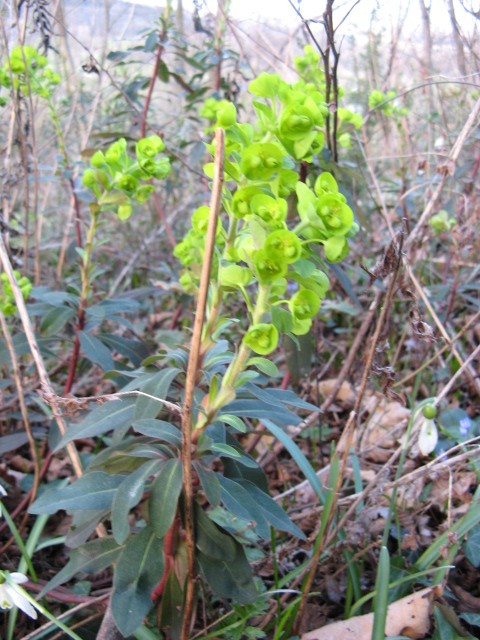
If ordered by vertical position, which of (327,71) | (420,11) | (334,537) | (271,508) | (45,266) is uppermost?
(420,11)

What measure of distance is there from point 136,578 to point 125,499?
177 mm

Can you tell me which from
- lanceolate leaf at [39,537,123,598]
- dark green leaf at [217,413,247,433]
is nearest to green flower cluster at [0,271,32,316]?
lanceolate leaf at [39,537,123,598]

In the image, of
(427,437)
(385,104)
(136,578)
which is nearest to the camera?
(136,578)

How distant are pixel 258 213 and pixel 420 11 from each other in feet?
7.04

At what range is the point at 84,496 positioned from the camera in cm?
115

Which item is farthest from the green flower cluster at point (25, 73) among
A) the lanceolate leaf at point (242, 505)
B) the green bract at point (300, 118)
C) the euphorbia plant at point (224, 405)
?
the lanceolate leaf at point (242, 505)

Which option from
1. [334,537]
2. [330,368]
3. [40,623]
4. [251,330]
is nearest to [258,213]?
[251,330]

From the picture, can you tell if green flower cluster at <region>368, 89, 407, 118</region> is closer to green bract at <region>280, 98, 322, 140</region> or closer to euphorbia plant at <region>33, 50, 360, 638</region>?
euphorbia plant at <region>33, 50, 360, 638</region>

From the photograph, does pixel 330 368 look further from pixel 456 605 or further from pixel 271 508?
pixel 271 508

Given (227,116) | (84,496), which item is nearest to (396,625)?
(84,496)

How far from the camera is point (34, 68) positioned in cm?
220

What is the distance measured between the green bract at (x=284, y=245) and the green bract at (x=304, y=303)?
0.29 feet

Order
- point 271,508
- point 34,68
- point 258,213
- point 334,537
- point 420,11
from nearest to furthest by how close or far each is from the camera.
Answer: point 258,213 → point 271,508 → point 334,537 → point 34,68 → point 420,11

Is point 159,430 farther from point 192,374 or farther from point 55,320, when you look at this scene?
point 55,320
